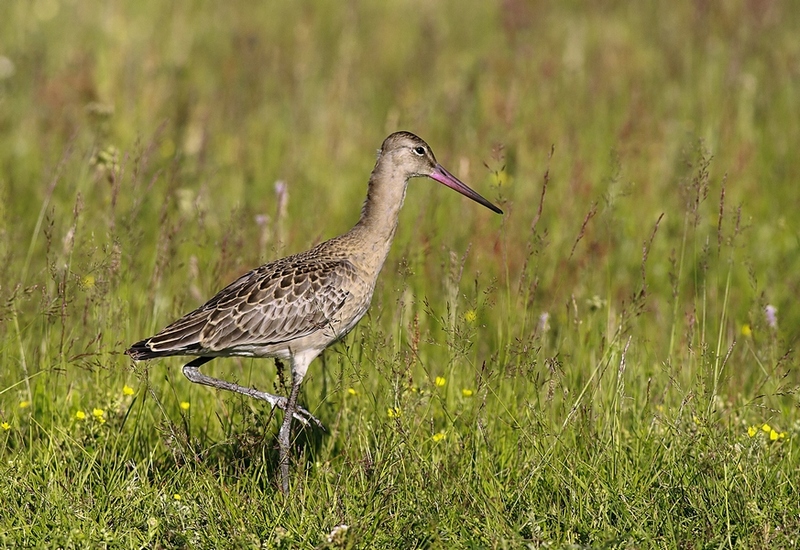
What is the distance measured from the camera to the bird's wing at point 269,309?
508 centimetres

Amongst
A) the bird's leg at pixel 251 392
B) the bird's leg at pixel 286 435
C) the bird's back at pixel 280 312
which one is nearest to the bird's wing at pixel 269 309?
the bird's back at pixel 280 312

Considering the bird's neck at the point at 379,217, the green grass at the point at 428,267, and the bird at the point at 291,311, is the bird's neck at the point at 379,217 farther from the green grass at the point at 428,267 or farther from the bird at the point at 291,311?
the green grass at the point at 428,267

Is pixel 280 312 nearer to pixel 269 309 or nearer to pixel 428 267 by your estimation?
pixel 269 309

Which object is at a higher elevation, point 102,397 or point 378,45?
point 378,45

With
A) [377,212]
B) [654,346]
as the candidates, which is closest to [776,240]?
[654,346]

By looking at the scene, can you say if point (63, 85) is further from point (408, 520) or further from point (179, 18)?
point (408, 520)

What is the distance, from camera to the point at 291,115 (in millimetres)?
9625

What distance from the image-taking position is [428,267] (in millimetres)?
7188

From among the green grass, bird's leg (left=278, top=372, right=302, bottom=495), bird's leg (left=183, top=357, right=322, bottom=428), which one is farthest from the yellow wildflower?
bird's leg (left=278, top=372, right=302, bottom=495)

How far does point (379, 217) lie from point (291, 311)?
718 mm

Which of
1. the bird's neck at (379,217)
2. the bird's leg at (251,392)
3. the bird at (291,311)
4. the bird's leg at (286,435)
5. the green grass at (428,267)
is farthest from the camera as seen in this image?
the bird's neck at (379,217)

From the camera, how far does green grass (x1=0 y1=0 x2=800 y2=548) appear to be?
428cm

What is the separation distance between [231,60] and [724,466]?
25.0ft

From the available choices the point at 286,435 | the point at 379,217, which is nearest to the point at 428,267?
the point at 379,217
